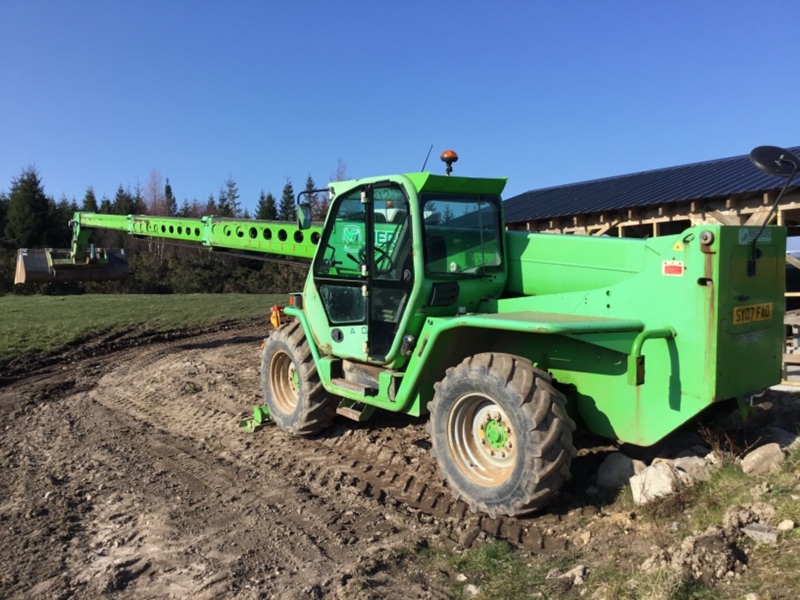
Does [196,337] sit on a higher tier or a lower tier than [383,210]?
lower

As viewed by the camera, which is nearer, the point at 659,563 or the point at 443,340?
the point at 659,563

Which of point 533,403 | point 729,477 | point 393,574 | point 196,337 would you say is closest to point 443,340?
point 533,403

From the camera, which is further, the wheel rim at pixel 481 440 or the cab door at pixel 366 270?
the cab door at pixel 366 270

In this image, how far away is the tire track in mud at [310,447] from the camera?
4.84 m

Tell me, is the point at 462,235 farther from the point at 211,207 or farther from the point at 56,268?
the point at 211,207

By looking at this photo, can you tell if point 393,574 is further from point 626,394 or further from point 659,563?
point 626,394

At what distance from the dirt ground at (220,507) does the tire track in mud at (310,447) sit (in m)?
0.02

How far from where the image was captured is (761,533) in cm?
359

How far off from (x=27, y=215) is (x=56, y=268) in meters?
29.5

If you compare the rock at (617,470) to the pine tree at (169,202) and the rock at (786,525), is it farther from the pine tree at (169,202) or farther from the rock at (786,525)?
the pine tree at (169,202)

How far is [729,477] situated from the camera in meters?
4.43

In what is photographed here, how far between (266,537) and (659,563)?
2.50 metres

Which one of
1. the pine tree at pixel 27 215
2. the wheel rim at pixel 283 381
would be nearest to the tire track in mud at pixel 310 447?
the wheel rim at pixel 283 381

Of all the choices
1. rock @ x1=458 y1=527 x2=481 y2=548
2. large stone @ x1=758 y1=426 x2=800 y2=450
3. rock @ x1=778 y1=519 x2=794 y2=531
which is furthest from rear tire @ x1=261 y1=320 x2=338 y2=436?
rock @ x1=778 y1=519 x2=794 y2=531
